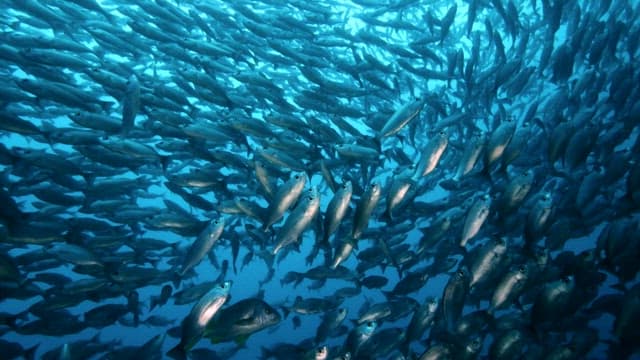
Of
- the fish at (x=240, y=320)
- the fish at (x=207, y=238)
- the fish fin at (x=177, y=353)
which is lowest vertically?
the fish fin at (x=177, y=353)

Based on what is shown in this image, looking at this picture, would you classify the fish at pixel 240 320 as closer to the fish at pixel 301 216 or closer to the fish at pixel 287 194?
the fish at pixel 301 216

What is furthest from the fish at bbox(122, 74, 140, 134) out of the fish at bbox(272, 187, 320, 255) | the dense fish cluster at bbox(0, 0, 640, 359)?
the fish at bbox(272, 187, 320, 255)

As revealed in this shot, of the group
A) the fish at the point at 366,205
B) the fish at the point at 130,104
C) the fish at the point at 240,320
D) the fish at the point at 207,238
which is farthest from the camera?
the fish at the point at 130,104

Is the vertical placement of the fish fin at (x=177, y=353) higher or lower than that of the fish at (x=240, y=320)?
lower

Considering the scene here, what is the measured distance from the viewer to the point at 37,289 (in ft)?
20.9

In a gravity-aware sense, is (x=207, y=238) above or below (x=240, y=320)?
above

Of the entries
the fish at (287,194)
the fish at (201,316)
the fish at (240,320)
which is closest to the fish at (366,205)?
the fish at (287,194)

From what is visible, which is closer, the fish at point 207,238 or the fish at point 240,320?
the fish at point 240,320

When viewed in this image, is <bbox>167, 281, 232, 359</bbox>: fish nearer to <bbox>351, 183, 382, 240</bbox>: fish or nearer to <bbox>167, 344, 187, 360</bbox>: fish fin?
<bbox>167, 344, 187, 360</bbox>: fish fin

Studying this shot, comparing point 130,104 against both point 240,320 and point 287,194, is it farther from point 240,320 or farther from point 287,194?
point 240,320

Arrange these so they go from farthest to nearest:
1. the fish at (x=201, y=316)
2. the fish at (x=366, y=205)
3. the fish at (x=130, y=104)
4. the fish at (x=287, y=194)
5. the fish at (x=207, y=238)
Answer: the fish at (x=130, y=104) → the fish at (x=207, y=238) → the fish at (x=287, y=194) → the fish at (x=366, y=205) → the fish at (x=201, y=316)

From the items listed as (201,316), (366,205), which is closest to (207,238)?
(201,316)

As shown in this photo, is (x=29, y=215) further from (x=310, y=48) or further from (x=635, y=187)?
(x=635, y=187)

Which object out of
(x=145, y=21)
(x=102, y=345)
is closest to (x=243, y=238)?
(x=102, y=345)
